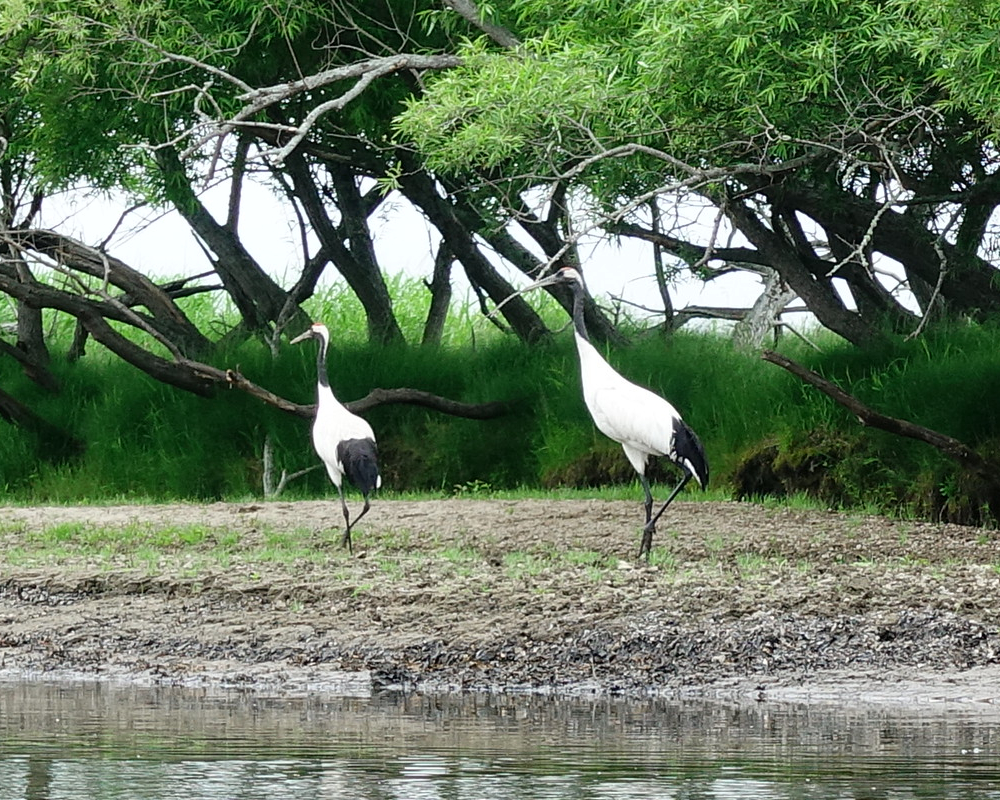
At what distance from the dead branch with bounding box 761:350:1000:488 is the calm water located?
5.46 metres

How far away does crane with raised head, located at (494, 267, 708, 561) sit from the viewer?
12211 millimetres

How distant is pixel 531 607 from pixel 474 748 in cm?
301

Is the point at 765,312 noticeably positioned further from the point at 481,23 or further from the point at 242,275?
the point at 481,23

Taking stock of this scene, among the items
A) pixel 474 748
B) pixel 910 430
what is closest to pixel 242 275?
pixel 910 430

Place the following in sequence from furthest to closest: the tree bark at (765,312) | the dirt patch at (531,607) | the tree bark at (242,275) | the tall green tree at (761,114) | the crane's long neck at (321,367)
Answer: the tree bark at (765,312)
the tree bark at (242,275)
the crane's long neck at (321,367)
the tall green tree at (761,114)
the dirt patch at (531,607)

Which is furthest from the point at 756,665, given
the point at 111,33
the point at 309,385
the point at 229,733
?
the point at 309,385

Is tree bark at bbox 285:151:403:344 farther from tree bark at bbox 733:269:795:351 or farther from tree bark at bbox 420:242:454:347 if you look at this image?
tree bark at bbox 733:269:795:351

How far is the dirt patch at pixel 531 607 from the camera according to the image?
338 inches

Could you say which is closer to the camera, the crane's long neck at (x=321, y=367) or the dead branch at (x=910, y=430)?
the dead branch at (x=910, y=430)

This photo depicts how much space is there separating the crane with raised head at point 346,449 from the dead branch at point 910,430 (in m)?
3.03

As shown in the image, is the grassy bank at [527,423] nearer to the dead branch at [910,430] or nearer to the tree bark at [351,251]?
the tree bark at [351,251]

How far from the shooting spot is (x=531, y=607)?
9.53m

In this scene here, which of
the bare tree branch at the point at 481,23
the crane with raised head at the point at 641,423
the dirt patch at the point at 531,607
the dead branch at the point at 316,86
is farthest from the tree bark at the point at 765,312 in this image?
the crane with raised head at the point at 641,423

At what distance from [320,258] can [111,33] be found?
5650 millimetres
